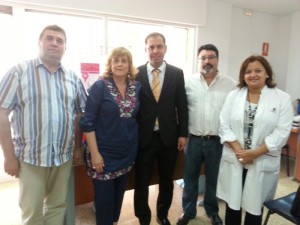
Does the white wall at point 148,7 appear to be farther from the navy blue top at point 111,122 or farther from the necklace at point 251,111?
the necklace at point 251,111

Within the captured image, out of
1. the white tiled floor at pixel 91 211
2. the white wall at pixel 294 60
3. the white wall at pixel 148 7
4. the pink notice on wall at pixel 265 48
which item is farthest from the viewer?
the pink notice on wall at pixel 265 48

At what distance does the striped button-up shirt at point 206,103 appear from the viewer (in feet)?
6.74

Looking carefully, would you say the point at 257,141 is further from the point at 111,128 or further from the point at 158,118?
the point at 111,128

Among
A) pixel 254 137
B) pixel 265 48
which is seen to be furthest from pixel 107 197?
pixel 265 48

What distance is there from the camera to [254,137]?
170 centimetres

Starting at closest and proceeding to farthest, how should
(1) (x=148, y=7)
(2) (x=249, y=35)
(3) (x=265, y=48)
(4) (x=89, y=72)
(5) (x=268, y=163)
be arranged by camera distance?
(5) (x=268, y=163) → (4) (x=89, y=72) → (1) (x=148, y=7) → (2) (x=249, y=35) → (3) (x=265, y=48)

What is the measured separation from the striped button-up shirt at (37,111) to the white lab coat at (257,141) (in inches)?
45.7

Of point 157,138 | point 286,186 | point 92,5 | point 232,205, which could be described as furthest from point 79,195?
point 286,186

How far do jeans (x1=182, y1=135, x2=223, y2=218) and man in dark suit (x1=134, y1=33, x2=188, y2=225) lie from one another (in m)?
0.20

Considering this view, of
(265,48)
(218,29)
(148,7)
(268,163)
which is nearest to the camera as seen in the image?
(268,163)

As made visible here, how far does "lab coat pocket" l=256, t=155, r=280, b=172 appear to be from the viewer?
5.61 feet

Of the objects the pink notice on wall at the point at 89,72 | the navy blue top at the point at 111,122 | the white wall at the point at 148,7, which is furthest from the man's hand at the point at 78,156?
the white wall at the point at 148,7

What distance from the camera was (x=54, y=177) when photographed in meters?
1.66

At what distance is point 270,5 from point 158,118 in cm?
358
